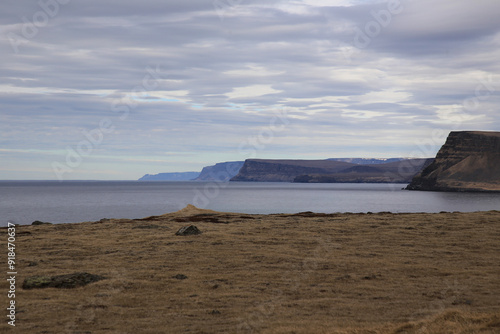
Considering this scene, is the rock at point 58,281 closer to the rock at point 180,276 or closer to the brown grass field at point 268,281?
the brown grass field at point 268,281

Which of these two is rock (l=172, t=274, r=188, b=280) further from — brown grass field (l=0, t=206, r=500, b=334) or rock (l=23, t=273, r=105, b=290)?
rock (l=23, t=273, r=105, b=290)

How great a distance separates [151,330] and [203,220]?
28.3 m

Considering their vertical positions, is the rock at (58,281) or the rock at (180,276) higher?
the rock at (58,281)

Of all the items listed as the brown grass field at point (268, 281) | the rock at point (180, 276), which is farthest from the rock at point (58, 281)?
the rock at point (180, 276)

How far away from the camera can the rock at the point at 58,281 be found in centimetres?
1633

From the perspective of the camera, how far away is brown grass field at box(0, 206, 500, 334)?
39.5 ft

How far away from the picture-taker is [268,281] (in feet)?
56.6

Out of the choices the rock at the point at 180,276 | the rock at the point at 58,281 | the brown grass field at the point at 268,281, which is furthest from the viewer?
the rock at the point at 180,276

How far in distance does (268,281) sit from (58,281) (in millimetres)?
7526

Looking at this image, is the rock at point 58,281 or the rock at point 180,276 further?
the rock at point 180,276

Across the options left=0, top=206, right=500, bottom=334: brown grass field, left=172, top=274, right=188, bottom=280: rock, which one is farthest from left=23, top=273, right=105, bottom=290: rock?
left=172, top=274, right=188, bottom=280: rock

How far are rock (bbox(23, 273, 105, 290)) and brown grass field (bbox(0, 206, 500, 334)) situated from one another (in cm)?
32

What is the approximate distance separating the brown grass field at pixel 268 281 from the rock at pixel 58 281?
1.05 ft

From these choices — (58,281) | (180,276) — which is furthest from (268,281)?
(58,281)
